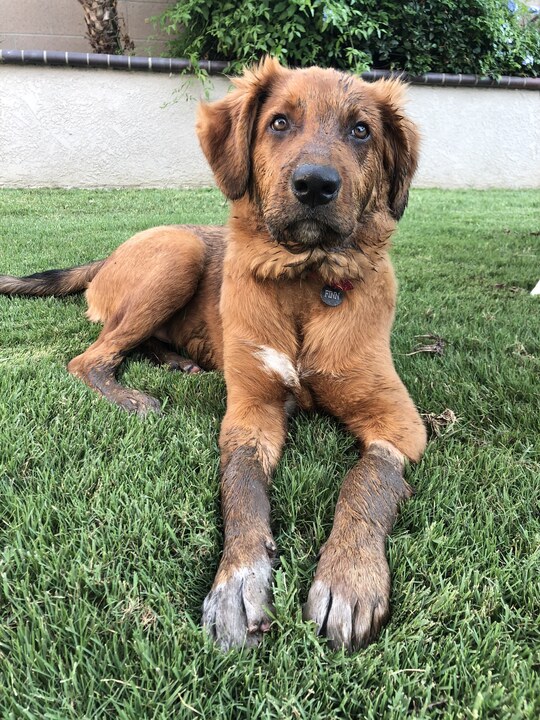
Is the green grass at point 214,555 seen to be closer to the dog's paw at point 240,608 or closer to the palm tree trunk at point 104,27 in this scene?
the dog's paw at point 240,608

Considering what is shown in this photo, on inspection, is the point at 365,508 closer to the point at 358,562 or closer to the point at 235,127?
the point at 358,562

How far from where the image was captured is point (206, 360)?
328 cm

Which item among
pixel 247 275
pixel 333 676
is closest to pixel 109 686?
pixel 333 676

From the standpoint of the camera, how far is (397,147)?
8.77 ft

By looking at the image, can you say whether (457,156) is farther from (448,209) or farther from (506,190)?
(448,209)

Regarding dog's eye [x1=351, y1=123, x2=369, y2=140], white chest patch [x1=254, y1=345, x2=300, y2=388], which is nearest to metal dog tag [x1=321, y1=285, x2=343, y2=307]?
white chest patch [x1=254, y1=345, x2=300, y2=388]

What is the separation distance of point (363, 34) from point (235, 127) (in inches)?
326

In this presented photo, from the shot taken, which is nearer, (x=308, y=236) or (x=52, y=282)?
(x=308, y=236)

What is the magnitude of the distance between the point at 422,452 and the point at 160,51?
11.0m

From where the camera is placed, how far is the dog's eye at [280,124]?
2422mm

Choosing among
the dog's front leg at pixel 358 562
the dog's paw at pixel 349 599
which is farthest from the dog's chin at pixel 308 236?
the dog's paw at pixel 349 599

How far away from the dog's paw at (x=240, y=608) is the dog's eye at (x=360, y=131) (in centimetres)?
189

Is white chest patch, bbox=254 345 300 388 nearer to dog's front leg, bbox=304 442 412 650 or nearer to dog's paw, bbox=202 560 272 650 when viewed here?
dog's front leg, bbox=304 442 412 650

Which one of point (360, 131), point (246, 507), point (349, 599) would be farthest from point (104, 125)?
point (349, 599)
